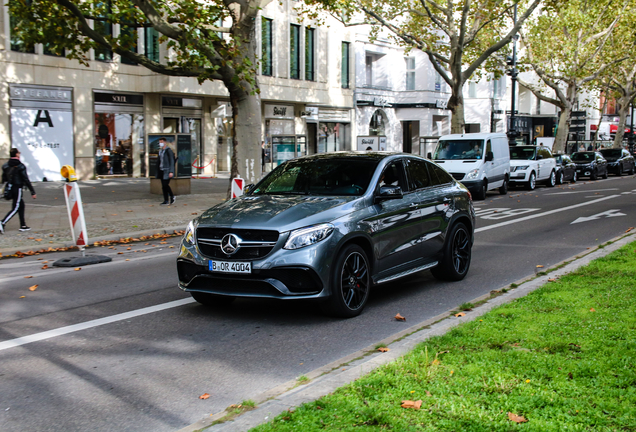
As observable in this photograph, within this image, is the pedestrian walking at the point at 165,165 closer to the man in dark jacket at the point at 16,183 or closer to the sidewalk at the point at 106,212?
the sidewalk at the point at 106,212

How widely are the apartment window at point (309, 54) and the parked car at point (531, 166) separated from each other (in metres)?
13.5

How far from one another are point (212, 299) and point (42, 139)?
2154cm

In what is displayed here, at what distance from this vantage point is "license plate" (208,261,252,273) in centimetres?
624

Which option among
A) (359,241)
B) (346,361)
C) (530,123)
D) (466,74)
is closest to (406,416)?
(346,361)

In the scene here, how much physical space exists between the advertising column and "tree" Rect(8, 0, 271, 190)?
7716 mm

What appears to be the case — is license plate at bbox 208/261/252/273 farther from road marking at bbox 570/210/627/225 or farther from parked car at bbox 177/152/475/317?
road marking at bbox 570/210/627/225

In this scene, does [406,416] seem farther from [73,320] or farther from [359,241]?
[73,320]

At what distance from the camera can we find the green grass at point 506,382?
3744 mm

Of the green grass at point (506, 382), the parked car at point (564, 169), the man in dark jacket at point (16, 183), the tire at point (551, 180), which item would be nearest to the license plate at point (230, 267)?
the green grass at point (506, 382)

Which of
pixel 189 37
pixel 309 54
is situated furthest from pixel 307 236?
pixel 309 54

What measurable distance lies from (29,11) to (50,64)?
934 centimetres

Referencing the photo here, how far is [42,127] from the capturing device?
2609cm

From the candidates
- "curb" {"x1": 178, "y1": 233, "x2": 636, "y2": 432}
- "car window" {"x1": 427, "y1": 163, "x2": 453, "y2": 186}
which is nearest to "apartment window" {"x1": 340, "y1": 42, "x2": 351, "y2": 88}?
"car window" {"x1": 427, "y1": 163, "x2": 453, "y2": 186}

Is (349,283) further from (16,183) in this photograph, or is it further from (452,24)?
(452,24)
